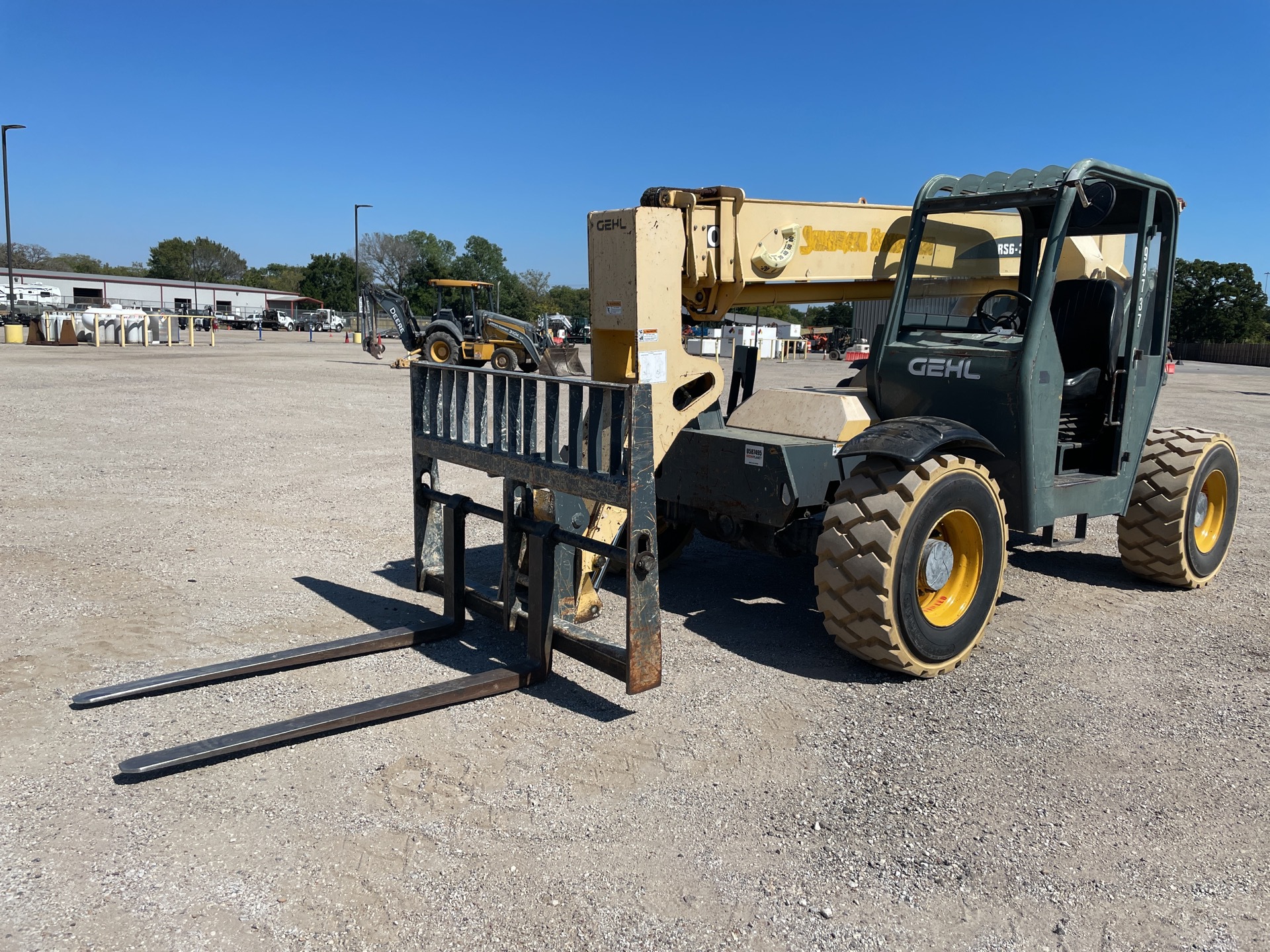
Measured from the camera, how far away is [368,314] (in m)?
42.6

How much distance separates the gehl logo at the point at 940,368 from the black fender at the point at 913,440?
0.35 meters

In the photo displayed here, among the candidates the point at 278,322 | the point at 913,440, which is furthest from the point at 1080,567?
the point at 278,322

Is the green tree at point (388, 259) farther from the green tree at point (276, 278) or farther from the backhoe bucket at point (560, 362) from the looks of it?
the backhoe bucket at point (560, 362)

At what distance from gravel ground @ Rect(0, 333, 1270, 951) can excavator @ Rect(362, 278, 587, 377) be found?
18.9m

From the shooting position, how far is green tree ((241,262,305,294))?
127250mm

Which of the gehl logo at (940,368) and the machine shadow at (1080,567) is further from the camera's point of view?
the machine shadow at (1080,567)

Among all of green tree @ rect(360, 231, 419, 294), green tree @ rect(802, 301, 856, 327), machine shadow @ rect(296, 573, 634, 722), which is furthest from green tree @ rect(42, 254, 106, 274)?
machine shadow @ rect(296, 573, 634, 722)

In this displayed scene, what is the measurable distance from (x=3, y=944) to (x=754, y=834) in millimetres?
2338

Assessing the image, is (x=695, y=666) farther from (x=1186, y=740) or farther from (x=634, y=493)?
(x=1186, y=740)

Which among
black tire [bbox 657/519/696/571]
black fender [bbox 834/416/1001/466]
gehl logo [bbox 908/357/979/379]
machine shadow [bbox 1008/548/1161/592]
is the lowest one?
machine shadow [bbox 1008/548/1161/592]

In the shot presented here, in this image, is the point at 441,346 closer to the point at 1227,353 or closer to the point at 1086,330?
the point at 1086,330

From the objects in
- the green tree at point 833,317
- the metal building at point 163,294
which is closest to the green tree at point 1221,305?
the green tree at point 833,317

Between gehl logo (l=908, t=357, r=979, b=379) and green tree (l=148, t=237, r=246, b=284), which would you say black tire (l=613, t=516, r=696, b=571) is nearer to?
gehl logo (l=908, t=357, r=979, b=379)

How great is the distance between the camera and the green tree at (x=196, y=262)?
113812mm
